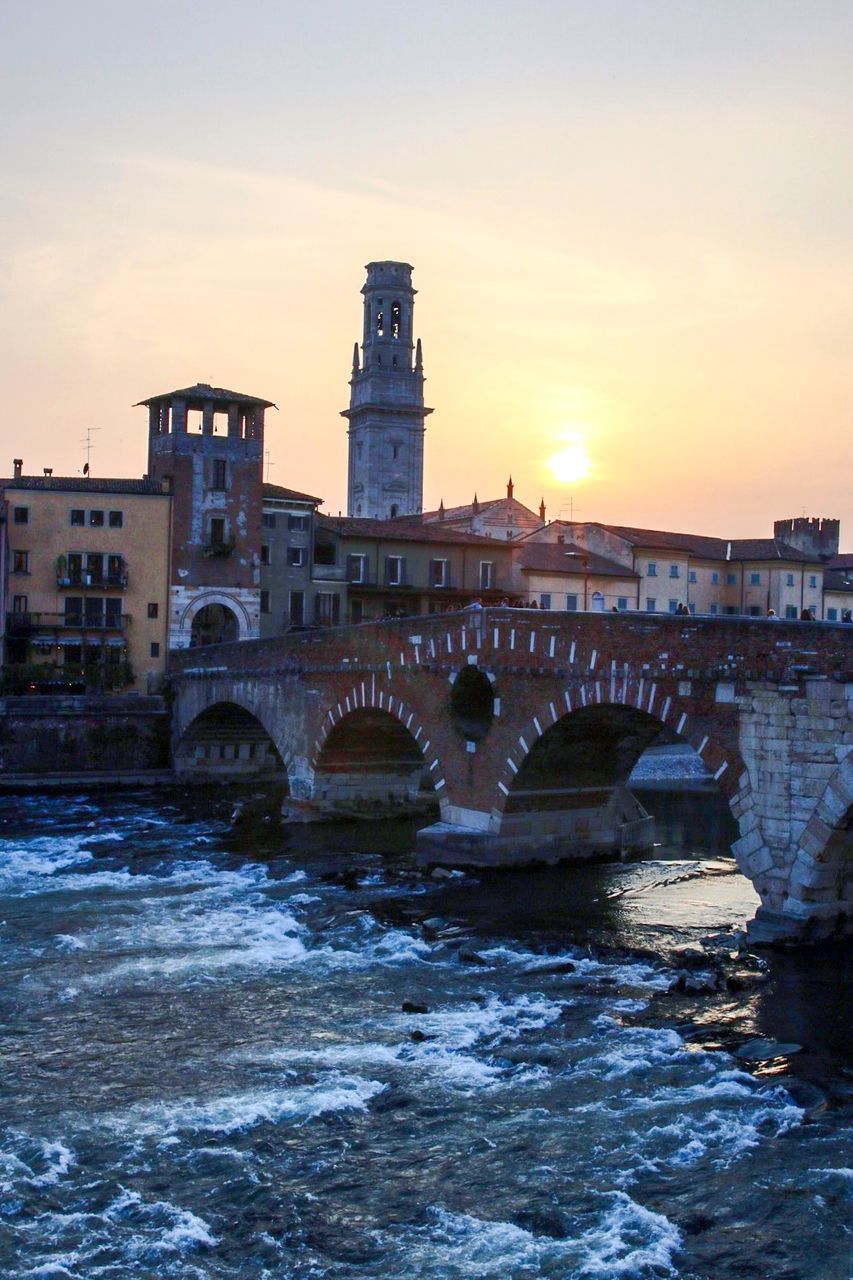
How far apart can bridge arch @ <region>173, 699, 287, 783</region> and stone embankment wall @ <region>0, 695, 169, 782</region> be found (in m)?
1.19

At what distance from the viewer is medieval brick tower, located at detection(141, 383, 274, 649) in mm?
60906

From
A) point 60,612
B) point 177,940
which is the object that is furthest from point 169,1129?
point 60,612

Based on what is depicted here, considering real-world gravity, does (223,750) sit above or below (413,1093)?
above

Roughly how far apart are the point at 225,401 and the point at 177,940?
40294 mm

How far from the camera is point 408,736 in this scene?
4291 cm

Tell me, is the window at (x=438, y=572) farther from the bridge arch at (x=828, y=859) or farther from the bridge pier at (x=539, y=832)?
the bridge arch at (x=828, y=859)

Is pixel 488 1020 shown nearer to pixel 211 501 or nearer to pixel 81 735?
pixel 81 735

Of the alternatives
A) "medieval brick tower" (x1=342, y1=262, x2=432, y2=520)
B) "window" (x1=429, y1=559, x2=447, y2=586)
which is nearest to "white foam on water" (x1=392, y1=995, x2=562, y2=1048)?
"window" (x1=429, y1=559, x2=447, y2=586)

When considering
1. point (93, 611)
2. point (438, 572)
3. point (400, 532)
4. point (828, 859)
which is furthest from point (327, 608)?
point (828, 859)

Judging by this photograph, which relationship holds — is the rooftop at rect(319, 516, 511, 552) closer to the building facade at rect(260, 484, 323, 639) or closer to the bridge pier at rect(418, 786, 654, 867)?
the building facade at rect(260, 484, 323, 639)

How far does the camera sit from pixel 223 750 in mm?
55344

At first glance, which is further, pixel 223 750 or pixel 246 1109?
pixel 223 750

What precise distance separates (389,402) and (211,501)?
50.4 m

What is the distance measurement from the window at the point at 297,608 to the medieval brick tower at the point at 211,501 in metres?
2.29
